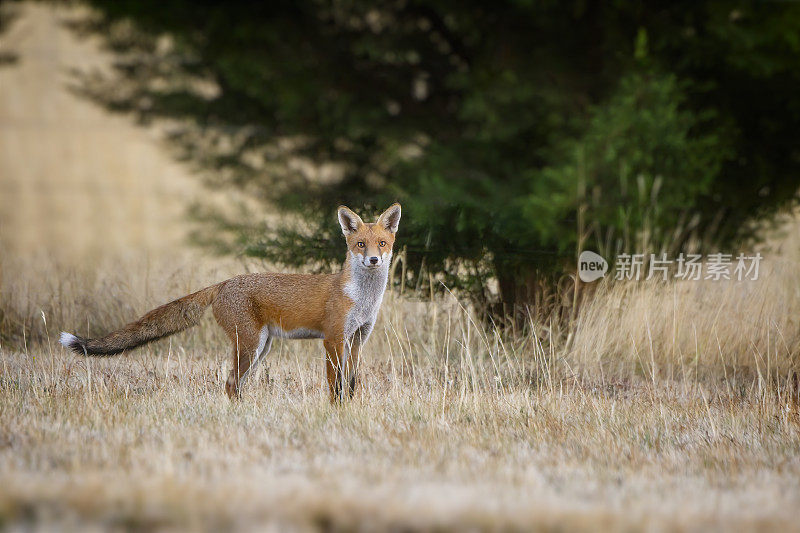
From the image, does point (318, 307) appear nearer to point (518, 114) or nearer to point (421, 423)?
point (421, 423)

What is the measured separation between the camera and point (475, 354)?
6.68 m

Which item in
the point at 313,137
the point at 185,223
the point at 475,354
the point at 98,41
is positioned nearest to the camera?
the point at 475,354

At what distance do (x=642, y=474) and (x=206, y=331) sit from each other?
433 cm

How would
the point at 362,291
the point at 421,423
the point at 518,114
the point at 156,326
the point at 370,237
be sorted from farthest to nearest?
the point at 518,114 → the point at 156,326 → the point at 362,291 → the point at 370,237 → the point at 421,423

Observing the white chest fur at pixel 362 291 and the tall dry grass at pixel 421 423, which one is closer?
the tall dry grass at pixel 421 423

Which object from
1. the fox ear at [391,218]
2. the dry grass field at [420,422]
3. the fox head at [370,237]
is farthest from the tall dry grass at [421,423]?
the fox ear at [391,218]

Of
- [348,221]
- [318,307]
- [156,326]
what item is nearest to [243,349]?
[318,307]

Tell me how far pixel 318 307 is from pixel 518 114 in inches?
180

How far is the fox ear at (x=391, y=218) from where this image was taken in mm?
5000

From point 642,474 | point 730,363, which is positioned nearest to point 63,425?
point 642,474

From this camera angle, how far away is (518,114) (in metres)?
8.85

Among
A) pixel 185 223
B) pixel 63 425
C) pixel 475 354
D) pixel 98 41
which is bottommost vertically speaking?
pixel 63 425

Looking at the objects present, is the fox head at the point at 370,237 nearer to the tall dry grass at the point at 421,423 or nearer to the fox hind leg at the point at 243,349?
the fox hind leg at the point at 243,349

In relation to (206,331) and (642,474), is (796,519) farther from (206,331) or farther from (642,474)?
(206,331)
